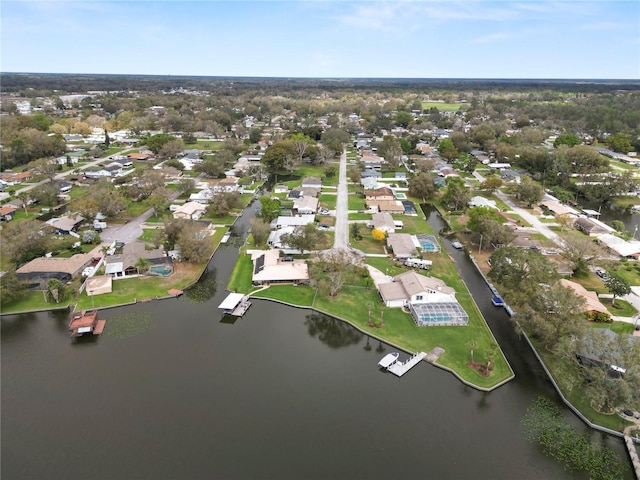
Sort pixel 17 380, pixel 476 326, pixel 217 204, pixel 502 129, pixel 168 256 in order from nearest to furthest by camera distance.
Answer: pixel 17 380 → pixel 476 326 → pixel 168 256 → pixel 217 204 → pixel 502 129

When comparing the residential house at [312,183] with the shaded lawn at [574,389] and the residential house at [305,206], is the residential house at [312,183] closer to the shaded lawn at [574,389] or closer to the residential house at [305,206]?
the residential house at [305,206]

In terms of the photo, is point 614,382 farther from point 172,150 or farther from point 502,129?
point 502,129

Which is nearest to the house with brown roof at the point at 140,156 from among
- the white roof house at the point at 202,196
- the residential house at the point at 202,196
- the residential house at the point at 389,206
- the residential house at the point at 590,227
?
the residential house at the point at 202,196

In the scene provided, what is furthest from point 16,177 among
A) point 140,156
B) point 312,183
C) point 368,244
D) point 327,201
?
point 368,244

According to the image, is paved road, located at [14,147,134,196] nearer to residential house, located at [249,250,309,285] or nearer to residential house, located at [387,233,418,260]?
residential house, located at [249,250,309,285]

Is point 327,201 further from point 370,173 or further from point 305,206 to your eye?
point 370,173

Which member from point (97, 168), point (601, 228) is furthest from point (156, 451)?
point (97, 168)

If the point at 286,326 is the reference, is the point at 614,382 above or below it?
above
